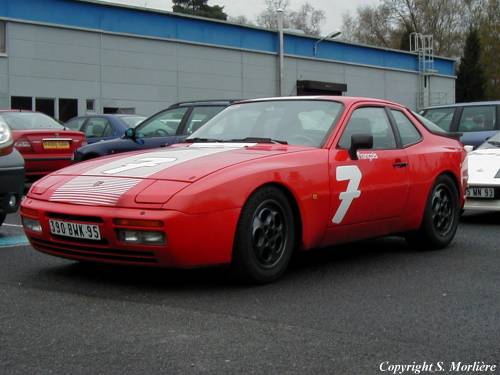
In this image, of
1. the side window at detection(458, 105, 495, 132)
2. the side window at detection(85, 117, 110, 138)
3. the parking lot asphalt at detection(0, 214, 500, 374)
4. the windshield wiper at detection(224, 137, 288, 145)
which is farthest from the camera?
the side window at detection(85, 117, 110, 138)

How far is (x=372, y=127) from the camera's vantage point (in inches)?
245

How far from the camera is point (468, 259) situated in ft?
20.4

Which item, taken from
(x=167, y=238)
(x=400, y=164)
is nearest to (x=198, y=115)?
(x=400, y=164)

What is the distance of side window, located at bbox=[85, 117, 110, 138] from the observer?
14576 millimetres

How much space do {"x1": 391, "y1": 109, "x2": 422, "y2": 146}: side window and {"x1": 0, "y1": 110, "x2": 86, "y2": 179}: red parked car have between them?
7.03 metres

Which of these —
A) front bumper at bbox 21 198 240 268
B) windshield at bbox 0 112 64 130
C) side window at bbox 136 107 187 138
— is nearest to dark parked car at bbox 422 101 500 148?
side window at bbox 136 107 187 138

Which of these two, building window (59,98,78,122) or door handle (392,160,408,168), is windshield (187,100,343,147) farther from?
building window (59,98,78,122)

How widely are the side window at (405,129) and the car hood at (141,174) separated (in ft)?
4.48

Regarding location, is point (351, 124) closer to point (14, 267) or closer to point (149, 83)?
point (14, 267)

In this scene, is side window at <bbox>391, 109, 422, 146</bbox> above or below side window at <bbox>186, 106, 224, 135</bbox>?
below

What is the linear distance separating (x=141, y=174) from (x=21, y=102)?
75.5ft

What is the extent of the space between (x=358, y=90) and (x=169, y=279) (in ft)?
125

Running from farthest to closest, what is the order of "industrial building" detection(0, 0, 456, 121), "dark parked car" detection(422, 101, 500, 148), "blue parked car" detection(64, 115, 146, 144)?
"industrial building" detection(0, 0, 456, 121), "blue parked car" detection(64, 115, 146, 144), "dark parked car" detection(422, 101, 500, 148)

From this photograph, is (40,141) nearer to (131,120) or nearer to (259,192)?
(131,120)
